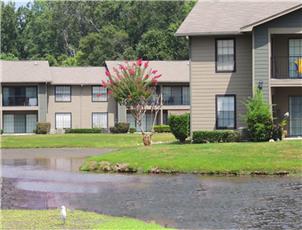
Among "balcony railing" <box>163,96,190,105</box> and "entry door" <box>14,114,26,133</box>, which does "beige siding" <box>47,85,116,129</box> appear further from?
"balcony railing" <box>163,96,190,105</box>

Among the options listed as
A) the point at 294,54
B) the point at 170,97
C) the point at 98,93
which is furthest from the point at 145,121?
the point at 294,54

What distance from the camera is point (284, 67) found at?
36.0m

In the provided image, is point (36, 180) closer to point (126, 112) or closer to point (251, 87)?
point (251, 87)

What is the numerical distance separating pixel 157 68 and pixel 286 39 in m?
30.8

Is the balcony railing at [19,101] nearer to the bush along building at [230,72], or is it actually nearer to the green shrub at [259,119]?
the bush along building at [230,72]

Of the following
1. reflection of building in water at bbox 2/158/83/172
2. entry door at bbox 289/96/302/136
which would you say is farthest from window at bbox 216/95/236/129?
reflection of building in water at bbox 2/158/83/172

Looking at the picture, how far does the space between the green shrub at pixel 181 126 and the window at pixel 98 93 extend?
93.1 feet

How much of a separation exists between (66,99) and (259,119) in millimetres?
35371

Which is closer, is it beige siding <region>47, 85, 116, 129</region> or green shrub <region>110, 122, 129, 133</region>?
green shrub <region>110, 122, 129, 133</region>

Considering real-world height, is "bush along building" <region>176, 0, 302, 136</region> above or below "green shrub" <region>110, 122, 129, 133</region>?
above

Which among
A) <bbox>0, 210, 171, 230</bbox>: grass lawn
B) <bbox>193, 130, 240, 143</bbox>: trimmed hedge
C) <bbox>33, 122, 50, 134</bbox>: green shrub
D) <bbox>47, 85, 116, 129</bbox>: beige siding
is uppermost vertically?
<bbox>47, 85, 116, 129</bbox>: beige siding

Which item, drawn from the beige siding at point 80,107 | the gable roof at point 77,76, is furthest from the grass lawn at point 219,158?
the gable roof at point 77,76

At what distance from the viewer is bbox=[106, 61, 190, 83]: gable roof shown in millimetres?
64250

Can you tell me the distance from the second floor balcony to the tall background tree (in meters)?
22.8
